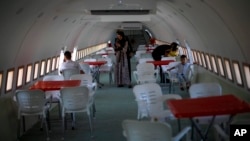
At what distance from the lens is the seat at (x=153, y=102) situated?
7.58 m

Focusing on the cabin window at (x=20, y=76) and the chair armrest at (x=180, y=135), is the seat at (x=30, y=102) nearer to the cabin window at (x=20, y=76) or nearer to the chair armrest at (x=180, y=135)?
the cabin window at (x=20, y=76)

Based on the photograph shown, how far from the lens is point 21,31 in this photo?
31.7ft

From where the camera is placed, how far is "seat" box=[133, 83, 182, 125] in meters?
7.58

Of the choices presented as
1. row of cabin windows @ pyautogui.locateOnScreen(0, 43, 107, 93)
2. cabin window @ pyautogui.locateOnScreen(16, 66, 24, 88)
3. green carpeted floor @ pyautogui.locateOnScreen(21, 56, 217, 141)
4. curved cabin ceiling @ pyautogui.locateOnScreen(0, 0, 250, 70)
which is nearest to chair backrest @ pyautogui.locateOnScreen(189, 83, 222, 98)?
curved cabin ceiling @ pyautogui.locateOnScreen(0, 0, 250, 70)

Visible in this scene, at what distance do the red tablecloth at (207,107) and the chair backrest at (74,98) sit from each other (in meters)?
2.59

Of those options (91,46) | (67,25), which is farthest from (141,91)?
(91,46)

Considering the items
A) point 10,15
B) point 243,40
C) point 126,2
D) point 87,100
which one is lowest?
point 87,100

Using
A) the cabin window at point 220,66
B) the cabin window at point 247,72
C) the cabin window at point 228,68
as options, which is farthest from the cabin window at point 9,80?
the cabin window at point 220,66

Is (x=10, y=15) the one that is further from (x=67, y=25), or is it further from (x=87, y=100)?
(x=67, y=25)

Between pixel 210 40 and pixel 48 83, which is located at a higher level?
pixel 210 40

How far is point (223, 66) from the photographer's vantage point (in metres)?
11.8

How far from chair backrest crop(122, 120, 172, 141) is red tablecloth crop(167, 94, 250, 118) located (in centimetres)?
70

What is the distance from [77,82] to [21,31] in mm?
1890

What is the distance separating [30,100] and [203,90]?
3615mm
